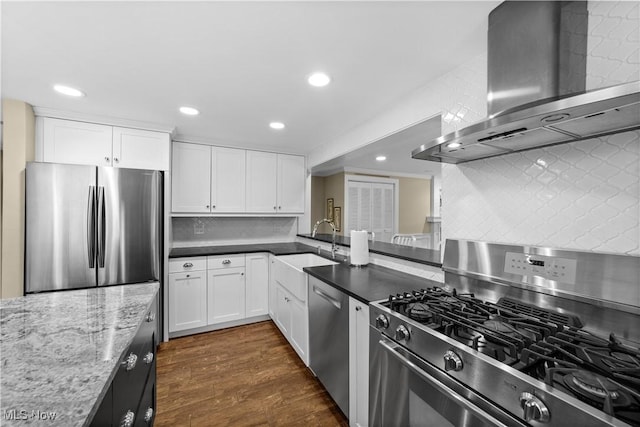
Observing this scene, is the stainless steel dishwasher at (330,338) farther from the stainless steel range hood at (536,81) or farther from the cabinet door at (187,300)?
the cabinet door at (187,300)

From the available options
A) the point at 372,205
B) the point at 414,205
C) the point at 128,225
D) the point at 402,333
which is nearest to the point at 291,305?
the point at 402,333

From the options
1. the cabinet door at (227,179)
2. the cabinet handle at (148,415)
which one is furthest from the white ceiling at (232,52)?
the cabinet handle at (148,415)

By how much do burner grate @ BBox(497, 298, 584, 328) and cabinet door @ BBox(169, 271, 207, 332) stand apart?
283 cm

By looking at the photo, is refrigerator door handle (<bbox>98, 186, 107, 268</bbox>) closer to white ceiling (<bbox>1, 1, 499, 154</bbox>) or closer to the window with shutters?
white ceiling (<bbox>1, 1, 499, 154</bbox>)

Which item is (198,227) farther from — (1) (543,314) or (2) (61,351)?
(1) (543,314)

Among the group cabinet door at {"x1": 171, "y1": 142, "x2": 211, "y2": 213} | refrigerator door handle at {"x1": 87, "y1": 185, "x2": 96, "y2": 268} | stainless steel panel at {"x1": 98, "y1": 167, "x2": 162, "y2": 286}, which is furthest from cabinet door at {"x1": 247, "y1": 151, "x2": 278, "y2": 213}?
refrigerator door handle at {"x1": 87, "y1": 185, "x2": 96, "y2": 268}

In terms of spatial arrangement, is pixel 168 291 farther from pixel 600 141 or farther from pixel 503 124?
pixel 600 141

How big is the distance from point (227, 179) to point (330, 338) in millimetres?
2431

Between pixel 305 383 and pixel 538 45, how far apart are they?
2.47 metres

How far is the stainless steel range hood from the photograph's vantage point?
3.00ft

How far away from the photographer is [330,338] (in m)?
1.79

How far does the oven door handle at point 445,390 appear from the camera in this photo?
2.62ft

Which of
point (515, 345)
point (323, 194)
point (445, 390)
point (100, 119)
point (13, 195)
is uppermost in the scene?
point (100, 119)

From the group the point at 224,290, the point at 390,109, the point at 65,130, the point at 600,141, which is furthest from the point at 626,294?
the point at 65,130
